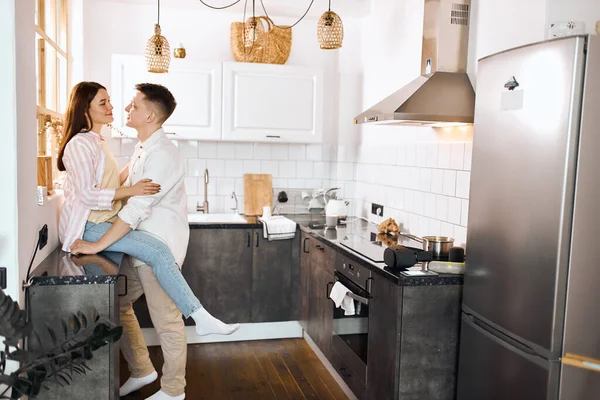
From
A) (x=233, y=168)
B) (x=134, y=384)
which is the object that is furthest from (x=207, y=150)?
(x=134, y=384)

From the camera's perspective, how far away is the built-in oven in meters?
3.14

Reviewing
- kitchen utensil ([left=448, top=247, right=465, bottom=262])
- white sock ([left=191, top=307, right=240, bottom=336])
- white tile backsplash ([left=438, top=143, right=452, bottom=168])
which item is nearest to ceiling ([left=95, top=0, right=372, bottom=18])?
white tile backsplash ([left=438, top=143, right=452, bottom=168])

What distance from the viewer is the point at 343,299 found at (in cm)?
336

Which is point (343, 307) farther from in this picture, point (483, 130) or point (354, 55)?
point (354, 55)

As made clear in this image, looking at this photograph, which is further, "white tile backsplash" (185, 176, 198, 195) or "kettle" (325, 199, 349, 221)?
"white tile backsplash" (185, 176, 198, 195)

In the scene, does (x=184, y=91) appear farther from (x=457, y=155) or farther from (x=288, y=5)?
(x=457, y=155)

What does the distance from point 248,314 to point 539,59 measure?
298 centimetres

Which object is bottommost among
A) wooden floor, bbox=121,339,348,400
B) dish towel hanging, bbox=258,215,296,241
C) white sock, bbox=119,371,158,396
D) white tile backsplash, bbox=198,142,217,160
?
wooden floor, bbox=121,339,348,400

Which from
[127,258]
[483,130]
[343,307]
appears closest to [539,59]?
[483,130]

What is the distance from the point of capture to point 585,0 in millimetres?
2582

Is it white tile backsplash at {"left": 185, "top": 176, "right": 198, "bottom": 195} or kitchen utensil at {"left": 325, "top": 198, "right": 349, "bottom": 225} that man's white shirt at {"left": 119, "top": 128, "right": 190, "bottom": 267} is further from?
white tile backsplash at {"left": 185, "top": 176, "right": 198, "bottom": 195}

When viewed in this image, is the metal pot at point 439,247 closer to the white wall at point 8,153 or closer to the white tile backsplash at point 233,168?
the white wall at point 8,153

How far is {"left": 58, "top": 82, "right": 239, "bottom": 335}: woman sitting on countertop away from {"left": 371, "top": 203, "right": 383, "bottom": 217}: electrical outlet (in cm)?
170

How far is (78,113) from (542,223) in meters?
2.27
